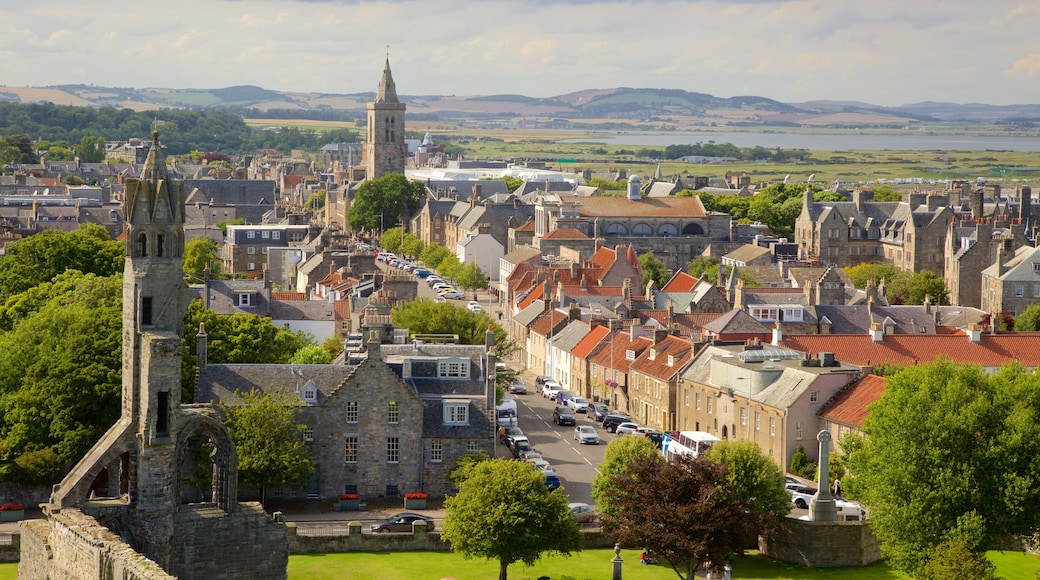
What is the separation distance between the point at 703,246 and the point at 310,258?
4949 centimetres

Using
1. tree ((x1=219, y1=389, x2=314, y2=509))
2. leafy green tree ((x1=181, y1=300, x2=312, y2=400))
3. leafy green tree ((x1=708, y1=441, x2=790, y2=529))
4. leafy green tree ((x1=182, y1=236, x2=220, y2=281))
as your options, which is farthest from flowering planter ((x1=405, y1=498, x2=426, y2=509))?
leafy green tree ((x1=182, y1=236, x2=220, y2=281))

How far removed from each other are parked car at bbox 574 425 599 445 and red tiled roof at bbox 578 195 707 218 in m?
78.4

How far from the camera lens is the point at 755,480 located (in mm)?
53062

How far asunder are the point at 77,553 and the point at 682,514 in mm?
20064

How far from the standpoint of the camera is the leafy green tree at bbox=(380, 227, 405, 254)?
171125mm

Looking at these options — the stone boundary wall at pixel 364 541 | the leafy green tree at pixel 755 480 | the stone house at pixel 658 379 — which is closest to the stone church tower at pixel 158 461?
the stone boundary wall at pixel 364 541

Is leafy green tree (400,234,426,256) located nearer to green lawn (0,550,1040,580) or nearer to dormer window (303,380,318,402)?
dormer window (303,380,318,402)

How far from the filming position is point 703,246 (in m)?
151

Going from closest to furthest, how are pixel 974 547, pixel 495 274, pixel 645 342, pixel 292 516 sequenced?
pixel 974 547
pixel 292 516
pixel 645 342
pixel 495 274

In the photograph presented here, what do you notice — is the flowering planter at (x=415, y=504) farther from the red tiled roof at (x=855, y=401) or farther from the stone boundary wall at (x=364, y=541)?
the red tiled roof at (x=855, y=401)

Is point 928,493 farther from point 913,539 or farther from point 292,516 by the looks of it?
point 292,516

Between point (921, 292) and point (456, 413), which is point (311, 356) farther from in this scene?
point (921, 292)

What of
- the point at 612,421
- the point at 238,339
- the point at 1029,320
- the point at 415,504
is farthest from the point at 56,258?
the point at 1029,320

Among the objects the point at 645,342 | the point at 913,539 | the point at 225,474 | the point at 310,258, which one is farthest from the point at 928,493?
the point at 310,258
